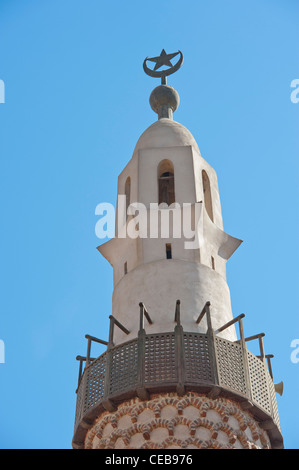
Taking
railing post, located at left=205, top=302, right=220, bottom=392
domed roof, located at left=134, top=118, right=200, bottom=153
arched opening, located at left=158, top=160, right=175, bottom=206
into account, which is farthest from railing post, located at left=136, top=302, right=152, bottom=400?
domed roof, located at left=134, top=118, right=200, bottom=153

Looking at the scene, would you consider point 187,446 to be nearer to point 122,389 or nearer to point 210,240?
point 122,389

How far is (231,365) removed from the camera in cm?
1755

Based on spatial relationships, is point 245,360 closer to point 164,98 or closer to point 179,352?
point 179,352

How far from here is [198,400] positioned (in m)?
16.9

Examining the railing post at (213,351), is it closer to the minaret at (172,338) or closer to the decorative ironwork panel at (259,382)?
the minaret at (172,338)

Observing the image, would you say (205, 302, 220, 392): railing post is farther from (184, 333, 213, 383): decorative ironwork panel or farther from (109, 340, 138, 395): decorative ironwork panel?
(109, 340, 138, 395): decorative ironwork panel

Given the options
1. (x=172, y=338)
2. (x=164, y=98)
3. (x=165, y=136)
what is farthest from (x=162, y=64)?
(x=172, y=338)

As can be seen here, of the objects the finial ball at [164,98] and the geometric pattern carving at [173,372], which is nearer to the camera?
the geometric pattern carving at [173,372]

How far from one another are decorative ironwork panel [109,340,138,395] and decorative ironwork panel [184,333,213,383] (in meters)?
1.11

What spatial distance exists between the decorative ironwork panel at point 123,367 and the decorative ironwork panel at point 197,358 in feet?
3.65

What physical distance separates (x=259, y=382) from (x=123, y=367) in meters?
3.01

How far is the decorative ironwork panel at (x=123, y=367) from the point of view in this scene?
17261 mm

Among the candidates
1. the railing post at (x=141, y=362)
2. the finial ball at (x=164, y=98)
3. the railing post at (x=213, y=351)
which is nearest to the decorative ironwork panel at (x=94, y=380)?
the railing post at (x=141, y=362)
